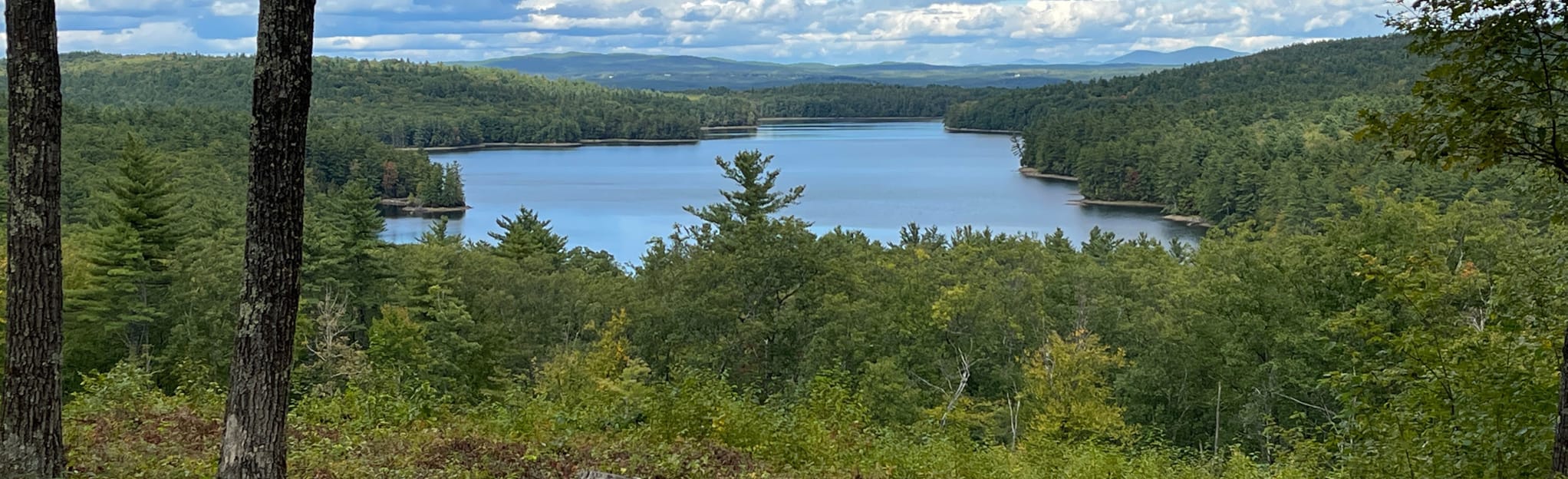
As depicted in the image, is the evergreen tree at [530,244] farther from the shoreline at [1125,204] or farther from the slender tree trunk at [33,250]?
the shoreline at [1125,204]

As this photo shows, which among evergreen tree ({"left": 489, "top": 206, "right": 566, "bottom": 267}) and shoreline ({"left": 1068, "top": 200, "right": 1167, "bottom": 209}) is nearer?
evergreen tree ({"left": 489, "top": 206, "right": 566, "bottom": 267})

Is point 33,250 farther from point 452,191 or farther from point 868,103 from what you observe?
point 868,103

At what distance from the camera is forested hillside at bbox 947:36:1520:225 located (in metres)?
61.2

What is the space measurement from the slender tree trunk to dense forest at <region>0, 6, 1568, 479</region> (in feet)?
1.20

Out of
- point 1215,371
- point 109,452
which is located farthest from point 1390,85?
point 109,452

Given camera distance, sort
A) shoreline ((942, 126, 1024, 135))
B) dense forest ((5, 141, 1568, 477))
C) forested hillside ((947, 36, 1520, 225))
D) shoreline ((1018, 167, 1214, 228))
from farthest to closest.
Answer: shoreline ((942, 126, 1024, 135))
shoreline ((1018, 167, 1214, 228))
forested hillside ((947, 36, 1520, 225))
dense forest ((5, 141, 1568, 477))

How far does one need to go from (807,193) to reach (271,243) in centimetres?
6552

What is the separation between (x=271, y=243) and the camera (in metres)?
3.52

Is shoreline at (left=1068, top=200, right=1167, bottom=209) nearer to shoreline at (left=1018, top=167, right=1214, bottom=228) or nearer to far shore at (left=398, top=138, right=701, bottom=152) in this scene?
shoreline at (left=1018, top=167, right=1214, bottom=228)

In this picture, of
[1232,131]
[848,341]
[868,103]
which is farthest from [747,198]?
[868,103]

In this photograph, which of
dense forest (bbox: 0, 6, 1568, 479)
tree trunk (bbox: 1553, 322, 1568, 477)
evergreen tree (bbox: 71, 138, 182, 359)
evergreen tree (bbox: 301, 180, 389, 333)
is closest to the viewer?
tree trunk (bbox: 1553, 322, 1568, 477)

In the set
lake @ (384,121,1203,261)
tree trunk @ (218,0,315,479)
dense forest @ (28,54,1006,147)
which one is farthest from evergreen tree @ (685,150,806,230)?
dense forest @ (28,54,1006,147)

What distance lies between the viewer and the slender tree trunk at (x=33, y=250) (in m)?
3.78

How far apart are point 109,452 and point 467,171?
313 feet
